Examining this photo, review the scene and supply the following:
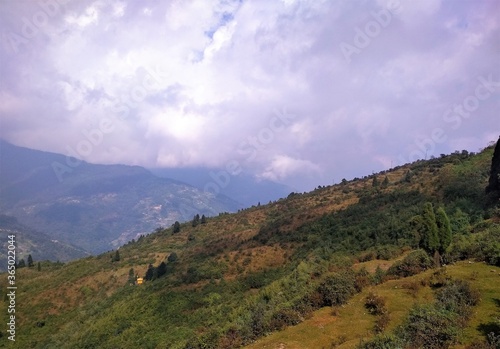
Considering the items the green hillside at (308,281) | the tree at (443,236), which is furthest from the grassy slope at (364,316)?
the tree at (443,236)

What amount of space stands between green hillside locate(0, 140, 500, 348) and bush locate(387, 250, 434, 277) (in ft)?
0.21

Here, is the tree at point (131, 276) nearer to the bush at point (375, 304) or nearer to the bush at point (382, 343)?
the bush at point (375, 304)

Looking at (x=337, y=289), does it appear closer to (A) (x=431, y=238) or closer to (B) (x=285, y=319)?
(B) (x=285, y=319)

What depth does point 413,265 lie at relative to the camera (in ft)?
70.2

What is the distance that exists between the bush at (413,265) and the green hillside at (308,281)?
0.21ft

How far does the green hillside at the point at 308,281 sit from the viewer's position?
16.0 meters

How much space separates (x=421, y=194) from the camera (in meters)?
48.2

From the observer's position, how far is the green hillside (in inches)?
630

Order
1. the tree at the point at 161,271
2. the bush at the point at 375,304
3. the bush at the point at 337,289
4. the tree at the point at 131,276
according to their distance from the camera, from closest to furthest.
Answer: the bush at the point at 375,304, the bush at the point at 337,289, the tree at the point at 161,271, the tree at the point at 131,276

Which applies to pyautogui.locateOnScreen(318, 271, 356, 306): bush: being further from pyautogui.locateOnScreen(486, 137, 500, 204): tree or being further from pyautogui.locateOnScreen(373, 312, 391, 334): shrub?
pyautogui.locateOnScreen(486, 137, 500, 204): tree

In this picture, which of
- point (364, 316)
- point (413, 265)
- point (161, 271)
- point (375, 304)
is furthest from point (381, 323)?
point (161, 271)

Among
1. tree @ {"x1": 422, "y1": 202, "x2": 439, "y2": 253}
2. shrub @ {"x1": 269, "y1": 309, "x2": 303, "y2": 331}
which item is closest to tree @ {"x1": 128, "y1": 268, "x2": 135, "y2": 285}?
shrub @ {"x1": 269, "y1": 309, "x2": 303, "y2": 331}

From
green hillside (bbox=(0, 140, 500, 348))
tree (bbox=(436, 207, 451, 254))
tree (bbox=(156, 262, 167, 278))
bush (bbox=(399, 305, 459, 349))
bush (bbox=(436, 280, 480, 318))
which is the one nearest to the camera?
bush (bbox=(399, 305, 459, 349))

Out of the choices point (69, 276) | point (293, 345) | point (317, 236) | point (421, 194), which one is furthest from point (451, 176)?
point (69, 276)
